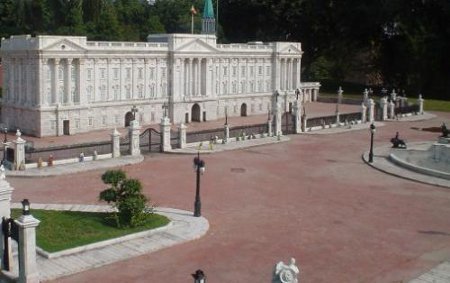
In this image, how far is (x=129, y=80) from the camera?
6656cm

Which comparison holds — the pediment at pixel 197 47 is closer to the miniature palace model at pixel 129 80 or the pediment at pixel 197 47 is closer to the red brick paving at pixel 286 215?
the miniature palace model at pixel 129 80

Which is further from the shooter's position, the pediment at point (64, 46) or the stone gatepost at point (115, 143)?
the pediment at point (64, 46)

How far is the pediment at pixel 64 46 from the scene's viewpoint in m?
59.0

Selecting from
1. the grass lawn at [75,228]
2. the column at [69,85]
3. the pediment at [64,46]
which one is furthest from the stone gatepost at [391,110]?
the grass lawn at [75,228]

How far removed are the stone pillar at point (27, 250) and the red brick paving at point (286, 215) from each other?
4.27 ft

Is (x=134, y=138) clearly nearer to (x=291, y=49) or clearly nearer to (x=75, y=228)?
(x=75, y=228)

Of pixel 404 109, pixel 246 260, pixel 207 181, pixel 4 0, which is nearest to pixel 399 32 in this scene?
pixel 404 109

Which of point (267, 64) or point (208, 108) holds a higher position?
point (267, 64)

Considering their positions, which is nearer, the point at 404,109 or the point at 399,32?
the point at 404,109

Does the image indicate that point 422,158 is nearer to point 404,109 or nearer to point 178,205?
point 178,205

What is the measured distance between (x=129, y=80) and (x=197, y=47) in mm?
9741

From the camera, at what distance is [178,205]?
29.9 m

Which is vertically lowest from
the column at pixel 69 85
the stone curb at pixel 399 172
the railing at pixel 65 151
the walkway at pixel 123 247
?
the walkway at pixel 123 247

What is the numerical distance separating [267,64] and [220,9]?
36832 mm
